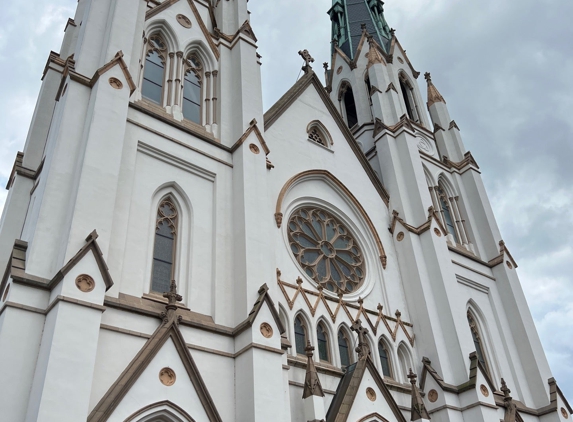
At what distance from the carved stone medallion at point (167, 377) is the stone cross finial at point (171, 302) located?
0.90 metres

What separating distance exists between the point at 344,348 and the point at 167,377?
594 centimetres

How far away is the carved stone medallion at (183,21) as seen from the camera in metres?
16.4

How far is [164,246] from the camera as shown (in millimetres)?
11969

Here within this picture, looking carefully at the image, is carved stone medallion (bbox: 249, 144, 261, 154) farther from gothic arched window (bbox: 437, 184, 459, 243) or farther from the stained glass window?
gothic arched window (bbox: 437, 184, 459, 243)

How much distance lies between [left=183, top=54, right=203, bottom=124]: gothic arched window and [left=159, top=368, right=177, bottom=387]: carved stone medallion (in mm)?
7221

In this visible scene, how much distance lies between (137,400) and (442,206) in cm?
1576

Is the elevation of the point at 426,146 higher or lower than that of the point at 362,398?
higher

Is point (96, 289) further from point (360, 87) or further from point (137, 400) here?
point (360, 87)

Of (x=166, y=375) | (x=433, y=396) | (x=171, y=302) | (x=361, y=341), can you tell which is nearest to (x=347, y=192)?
(x=361, y=341)

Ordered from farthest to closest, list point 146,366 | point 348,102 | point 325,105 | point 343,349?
point 348,102 < point 325,105 < point 343,349 < point 146,366

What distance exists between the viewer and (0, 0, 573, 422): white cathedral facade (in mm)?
9367

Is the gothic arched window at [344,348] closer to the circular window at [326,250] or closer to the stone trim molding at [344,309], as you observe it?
the stone trim molding at [344,309]

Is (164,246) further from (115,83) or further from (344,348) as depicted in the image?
(344,348)

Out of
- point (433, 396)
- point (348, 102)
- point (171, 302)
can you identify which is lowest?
point (433, 396)
